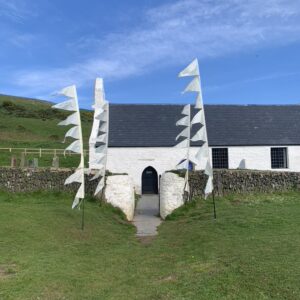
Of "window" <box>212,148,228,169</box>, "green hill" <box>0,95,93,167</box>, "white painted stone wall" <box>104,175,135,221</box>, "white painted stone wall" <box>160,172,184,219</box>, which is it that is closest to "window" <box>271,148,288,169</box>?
"window" <box>212,148,228,169</box>

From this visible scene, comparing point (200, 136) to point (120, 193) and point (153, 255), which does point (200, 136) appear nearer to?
point (120, 193)

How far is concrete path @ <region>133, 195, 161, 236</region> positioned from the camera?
18.0 meters

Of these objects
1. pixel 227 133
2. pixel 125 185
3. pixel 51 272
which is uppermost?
pixel 227 133

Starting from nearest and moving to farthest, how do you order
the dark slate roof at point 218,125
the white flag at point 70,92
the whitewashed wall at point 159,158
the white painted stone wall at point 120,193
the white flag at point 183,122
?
1. the white flag at point 70,92
2. the white flag at point 183,122
3. the white painted stone wall at point 120,193
4. the whitewashed wall at point 159,158
5. the dark slate roof at point 218,125

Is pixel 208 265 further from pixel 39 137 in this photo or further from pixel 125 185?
pixel 39 137

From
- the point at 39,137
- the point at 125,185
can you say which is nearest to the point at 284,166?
the point at 125,185

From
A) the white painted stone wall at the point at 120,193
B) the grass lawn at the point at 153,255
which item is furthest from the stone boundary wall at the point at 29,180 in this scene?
the white painted stone wall at the point at 120,193

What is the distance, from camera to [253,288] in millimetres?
8078

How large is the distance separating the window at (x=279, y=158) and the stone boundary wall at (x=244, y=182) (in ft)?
42.7

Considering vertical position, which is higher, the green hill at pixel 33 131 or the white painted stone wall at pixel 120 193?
the green hill at pixel 33 131

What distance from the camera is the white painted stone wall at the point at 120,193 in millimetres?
20500

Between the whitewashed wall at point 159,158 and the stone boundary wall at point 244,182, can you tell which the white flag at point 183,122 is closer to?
the stone boundary wall at point 244,182

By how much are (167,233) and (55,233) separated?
441 centimetres

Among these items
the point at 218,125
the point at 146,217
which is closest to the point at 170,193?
the point at 146,217
